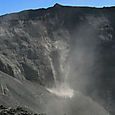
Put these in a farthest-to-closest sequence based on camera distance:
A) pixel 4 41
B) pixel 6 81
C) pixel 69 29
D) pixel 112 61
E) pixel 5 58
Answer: pixel 69 29, pixel 112 61, pixel 4 41, pixel 5 58, pixel 6 81

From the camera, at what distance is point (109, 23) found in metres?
37.6

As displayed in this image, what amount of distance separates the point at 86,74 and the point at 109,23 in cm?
1094

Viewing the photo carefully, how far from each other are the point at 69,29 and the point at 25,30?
7397mm

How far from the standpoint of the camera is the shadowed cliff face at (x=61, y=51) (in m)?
28.0

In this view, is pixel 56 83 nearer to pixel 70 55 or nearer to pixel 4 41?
pixel 70 55

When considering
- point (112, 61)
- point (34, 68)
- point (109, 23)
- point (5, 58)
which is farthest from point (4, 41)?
point (109, 23)

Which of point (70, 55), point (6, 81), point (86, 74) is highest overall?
point (70, 55)

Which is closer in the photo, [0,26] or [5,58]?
[5,58]

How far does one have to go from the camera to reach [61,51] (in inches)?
1309

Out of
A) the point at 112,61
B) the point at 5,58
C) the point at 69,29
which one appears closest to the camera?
the point at 5,58

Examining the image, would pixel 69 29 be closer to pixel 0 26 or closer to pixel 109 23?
pixel 109 23

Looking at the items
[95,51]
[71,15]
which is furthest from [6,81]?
[71,15]

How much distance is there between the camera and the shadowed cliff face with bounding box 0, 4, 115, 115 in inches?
1102

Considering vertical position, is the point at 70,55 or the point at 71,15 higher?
the point at 71,15
